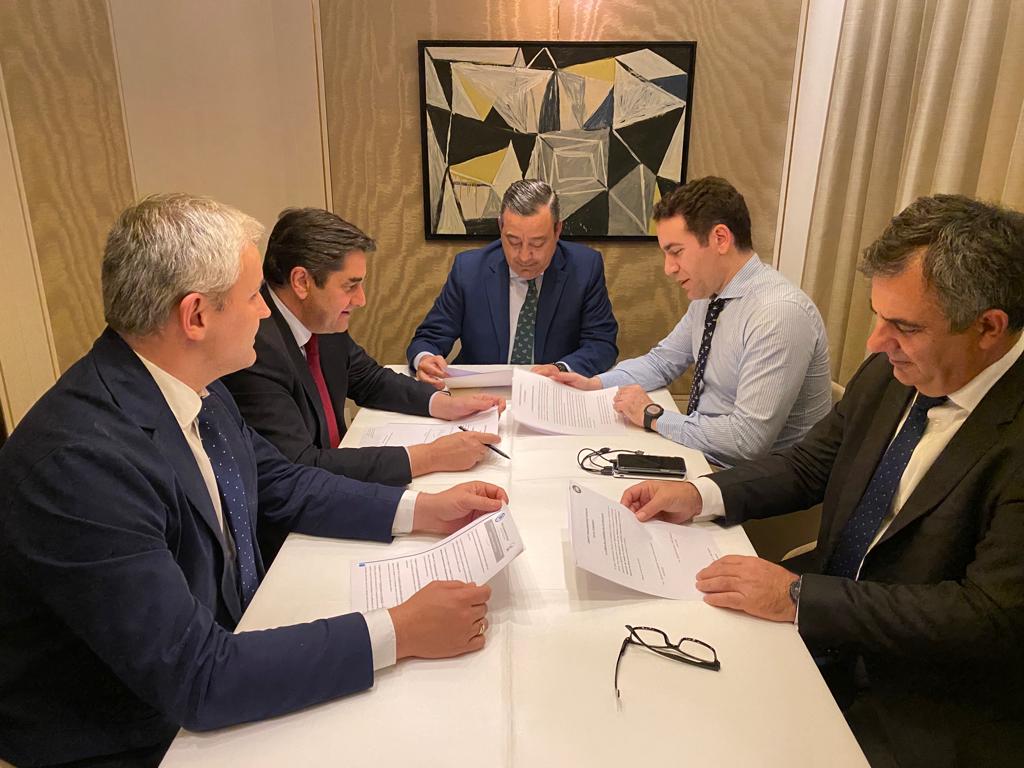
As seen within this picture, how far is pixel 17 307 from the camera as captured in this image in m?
2.37

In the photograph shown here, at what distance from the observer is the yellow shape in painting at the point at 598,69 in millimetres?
3316

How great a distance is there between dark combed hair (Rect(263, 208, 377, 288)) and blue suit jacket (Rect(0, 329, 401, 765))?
0.76 meters

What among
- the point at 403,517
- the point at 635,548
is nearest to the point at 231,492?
the point at 403,517

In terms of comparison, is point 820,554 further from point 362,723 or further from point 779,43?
point 779,43

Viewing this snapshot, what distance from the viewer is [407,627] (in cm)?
110

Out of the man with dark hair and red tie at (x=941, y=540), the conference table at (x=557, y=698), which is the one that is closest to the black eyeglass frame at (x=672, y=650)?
the conference table at (x=557, y=698)

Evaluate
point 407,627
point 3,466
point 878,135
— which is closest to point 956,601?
point 407,627

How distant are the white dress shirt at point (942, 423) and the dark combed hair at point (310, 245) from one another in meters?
1.36

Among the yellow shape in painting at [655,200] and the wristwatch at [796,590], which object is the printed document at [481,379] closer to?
the wristwatch at [796,590]

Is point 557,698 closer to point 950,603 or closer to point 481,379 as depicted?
point 950,603

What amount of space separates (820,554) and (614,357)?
4.60ft

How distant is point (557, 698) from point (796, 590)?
0.47 metres

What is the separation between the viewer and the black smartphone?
1.75 m

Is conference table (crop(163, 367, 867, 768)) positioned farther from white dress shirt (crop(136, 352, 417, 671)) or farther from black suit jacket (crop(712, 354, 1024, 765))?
black suit jacket (crop(712, 354, 1024, 765))
